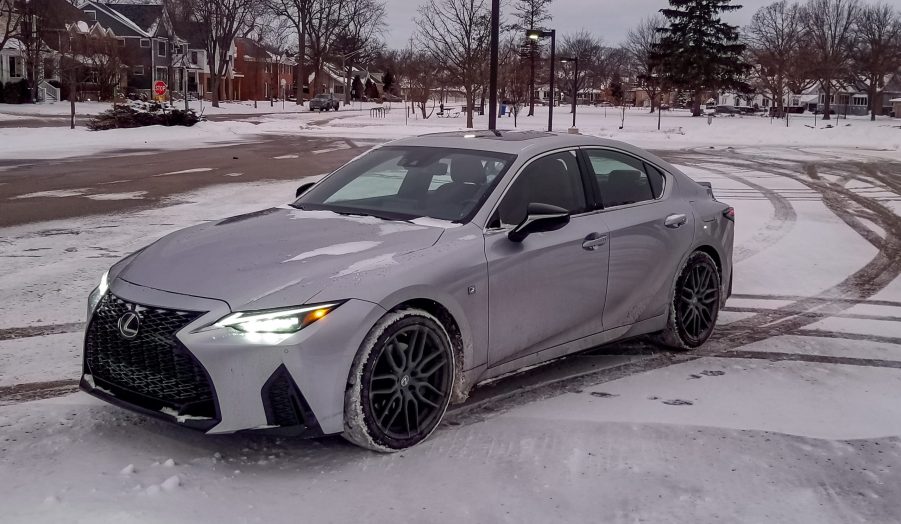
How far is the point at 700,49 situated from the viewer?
72.6m

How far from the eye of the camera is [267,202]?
1365 centimetres

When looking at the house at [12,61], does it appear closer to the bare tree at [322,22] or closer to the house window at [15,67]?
the house window at [15,67]

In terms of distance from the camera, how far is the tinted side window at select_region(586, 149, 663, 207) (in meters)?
5.52

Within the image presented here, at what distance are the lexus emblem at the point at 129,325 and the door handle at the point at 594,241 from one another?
248cm

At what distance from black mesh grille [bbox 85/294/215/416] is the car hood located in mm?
151

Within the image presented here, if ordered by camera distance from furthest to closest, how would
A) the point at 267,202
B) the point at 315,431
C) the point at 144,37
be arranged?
the point at 144,37
the point at 267,202
the point at 315,431

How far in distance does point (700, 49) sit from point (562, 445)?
7345 centimetres

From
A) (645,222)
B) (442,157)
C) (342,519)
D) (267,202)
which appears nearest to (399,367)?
(342,519)

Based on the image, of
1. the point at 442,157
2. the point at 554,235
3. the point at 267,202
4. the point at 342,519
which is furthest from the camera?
the point at 267,202

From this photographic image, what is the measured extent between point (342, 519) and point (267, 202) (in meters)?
10.7

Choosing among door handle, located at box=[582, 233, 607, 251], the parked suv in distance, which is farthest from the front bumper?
the parked suv in distance

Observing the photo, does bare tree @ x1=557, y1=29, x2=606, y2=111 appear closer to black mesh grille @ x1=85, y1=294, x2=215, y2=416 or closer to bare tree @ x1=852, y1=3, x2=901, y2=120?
bare tree @ x1=852, y1=3, x2=901, y2=120

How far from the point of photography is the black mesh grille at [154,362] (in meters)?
3.69

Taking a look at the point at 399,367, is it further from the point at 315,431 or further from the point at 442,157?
the point at 442,157
